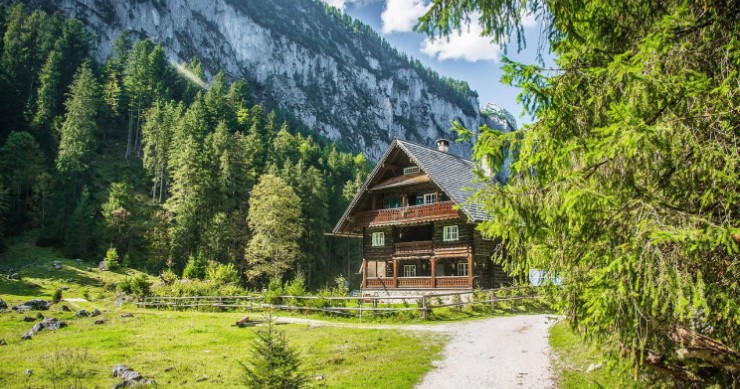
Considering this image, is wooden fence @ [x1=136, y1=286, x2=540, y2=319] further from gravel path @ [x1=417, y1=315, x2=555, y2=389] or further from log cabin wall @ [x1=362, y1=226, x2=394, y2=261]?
log cabin wall @ [x1=362, y1=226, x2=394, y2=261]

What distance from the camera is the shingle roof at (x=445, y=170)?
94.5 feet

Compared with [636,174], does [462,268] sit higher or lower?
lower

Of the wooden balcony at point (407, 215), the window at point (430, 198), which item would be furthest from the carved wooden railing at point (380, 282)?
the window at point (430, 198)

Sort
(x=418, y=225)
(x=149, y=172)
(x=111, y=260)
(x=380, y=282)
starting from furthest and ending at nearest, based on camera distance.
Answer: (x=149, y=172) → (x=111, y=260) → (x=380, y=282) → (x=418, y=225)

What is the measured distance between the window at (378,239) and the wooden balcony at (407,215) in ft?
6.81

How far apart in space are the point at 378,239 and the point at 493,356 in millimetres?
22795

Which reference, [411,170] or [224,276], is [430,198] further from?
[224,276]

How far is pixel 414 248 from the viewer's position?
33.2 meters

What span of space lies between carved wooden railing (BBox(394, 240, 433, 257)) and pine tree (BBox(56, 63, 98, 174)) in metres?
52.8

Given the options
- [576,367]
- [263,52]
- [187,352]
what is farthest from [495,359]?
[263,52]

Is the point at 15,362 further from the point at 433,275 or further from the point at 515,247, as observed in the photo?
the point at 433,275

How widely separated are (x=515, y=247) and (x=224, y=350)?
1236 cm

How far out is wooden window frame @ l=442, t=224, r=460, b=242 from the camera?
31.5 meters

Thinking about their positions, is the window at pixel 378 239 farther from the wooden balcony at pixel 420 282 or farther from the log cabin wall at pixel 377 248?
the wooden balcony at pixel 420 282
